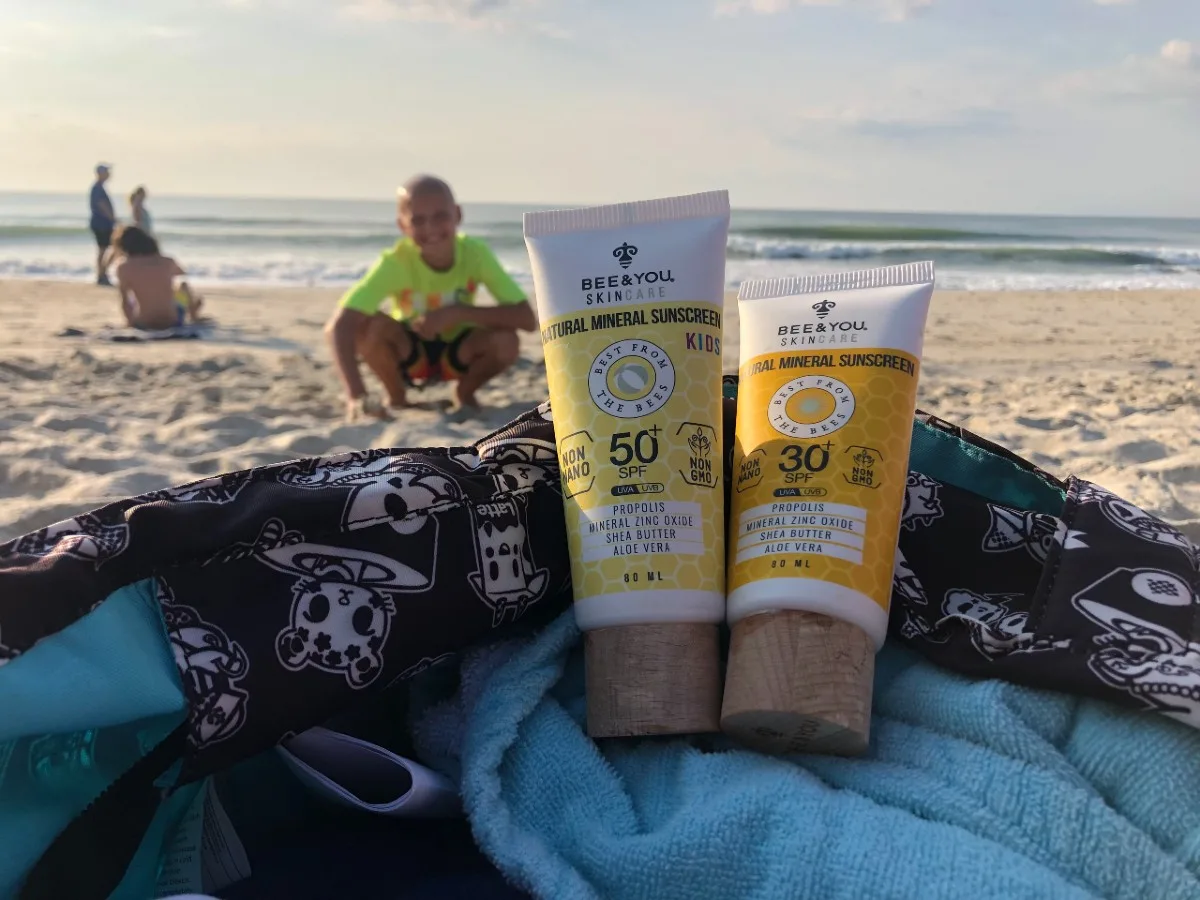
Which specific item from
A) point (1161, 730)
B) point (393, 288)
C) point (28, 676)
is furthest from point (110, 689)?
point (393, 288)

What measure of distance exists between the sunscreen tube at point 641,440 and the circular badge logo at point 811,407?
0.05 metres

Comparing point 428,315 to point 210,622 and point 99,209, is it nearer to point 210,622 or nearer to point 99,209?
point 210,622

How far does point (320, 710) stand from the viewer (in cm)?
68

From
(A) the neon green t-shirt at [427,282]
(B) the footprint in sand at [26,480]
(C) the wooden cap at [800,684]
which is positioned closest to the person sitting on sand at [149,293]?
(A) the neon green t-shirt at [427,282]

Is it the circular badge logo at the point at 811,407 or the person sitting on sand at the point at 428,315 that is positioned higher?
the circular badge logo at the point at 811,407

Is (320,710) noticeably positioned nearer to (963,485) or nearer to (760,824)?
(760,824)

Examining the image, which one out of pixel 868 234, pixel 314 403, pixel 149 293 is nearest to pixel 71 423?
pixel 314 403

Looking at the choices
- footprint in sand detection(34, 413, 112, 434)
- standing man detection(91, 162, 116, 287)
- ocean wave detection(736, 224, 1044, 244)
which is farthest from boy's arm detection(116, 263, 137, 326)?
ocean wave detection(736, 224, 1044, 244)

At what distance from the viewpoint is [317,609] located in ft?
2.24

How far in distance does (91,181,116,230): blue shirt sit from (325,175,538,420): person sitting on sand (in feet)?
20.1

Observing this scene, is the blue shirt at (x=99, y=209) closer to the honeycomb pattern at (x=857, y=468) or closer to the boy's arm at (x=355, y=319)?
the boy's arm at (x=355, y=319)

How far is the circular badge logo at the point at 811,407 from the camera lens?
69cm

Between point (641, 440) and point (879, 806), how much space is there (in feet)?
0.91

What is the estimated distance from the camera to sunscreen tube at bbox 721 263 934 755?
62 centimetres
